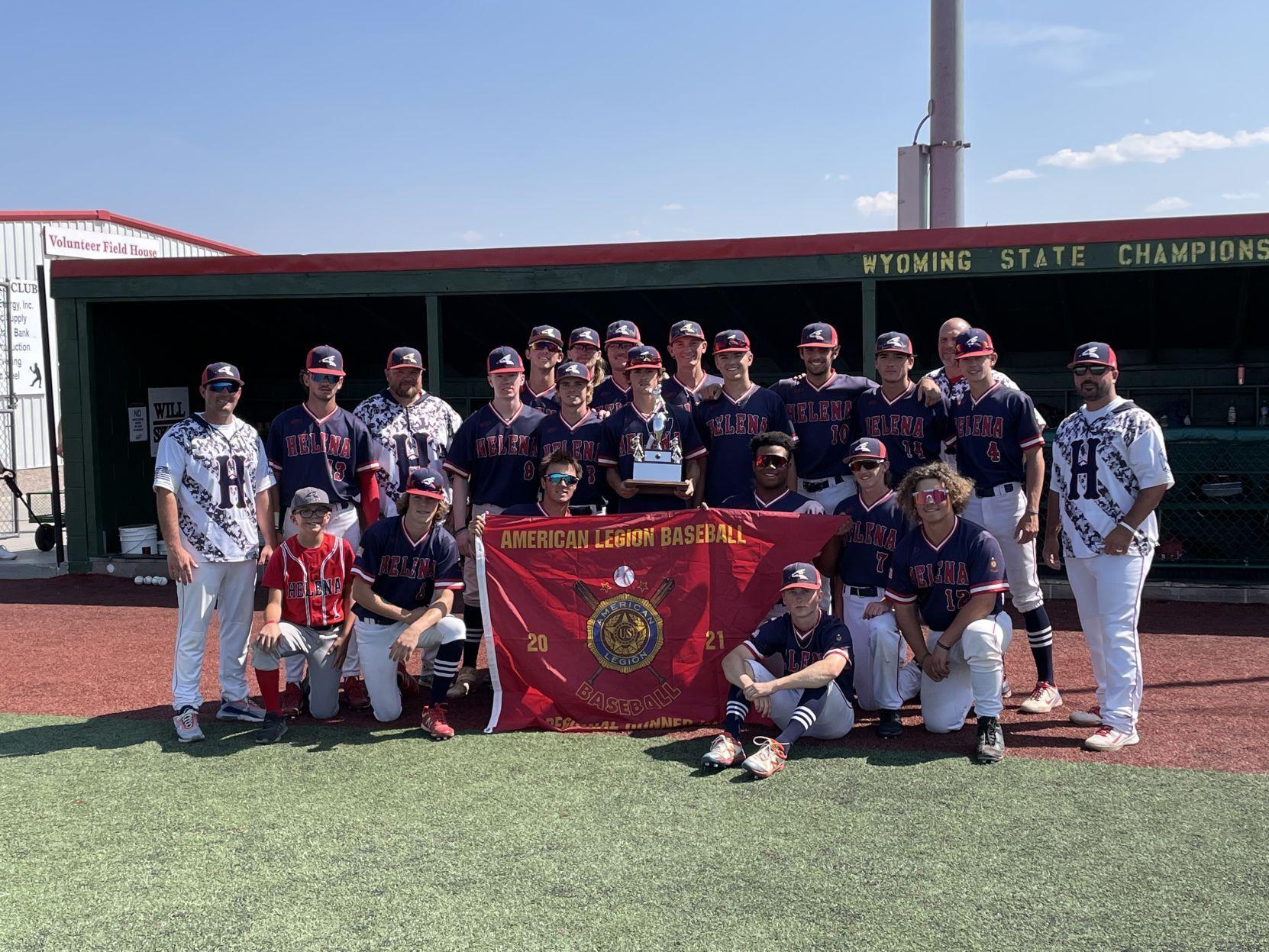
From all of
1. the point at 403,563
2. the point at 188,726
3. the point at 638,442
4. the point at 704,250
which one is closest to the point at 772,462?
the point at 638,442

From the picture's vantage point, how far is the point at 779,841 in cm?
351

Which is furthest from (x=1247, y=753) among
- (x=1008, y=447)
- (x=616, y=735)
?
(x=616, y=735)

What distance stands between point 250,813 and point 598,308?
728cm

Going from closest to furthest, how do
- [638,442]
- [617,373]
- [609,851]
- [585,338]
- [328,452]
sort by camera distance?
[609,851], [638,442], [328,452], [617,373], [585,338]

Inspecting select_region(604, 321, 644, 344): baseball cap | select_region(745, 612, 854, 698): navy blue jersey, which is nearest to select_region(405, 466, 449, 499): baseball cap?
select_region(604, 321, 644, 344): baseball cap

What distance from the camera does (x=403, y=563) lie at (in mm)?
5102

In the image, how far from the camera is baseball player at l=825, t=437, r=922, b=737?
477cm

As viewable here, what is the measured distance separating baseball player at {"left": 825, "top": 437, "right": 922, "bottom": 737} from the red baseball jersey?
242 cm

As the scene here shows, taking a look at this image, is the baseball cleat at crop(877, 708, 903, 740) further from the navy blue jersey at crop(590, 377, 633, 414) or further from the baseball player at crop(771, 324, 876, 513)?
the navy blue jersey at crop(590, 377, 633, 414)

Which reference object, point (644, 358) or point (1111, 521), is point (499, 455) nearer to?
point (644, 358)

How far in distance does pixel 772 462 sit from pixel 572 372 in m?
1.12

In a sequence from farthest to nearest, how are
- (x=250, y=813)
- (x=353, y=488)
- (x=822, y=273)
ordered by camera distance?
1. (x=822, y=273)
2. (x=353, y=488)
3. (x=250, y=813)

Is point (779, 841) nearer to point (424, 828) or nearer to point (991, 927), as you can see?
point (991, 927)

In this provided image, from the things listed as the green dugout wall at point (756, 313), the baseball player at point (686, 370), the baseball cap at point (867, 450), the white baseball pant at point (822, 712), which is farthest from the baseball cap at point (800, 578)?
the green dugout wall at point (756, 313)
